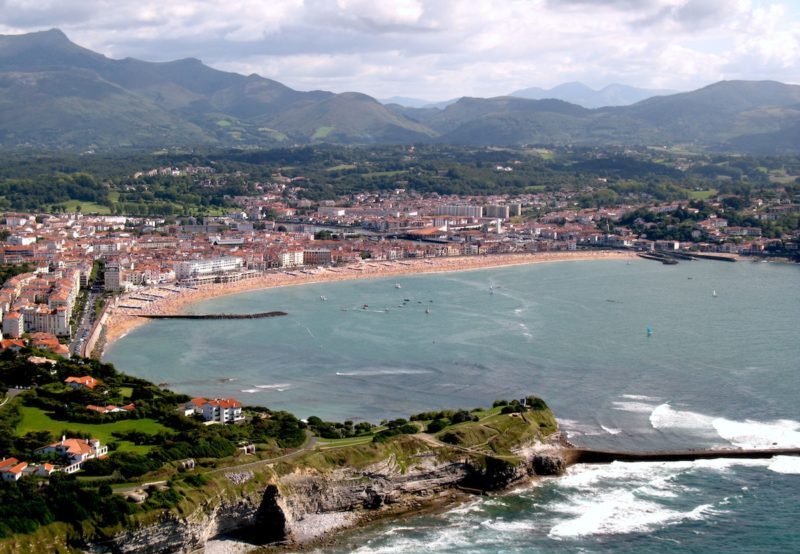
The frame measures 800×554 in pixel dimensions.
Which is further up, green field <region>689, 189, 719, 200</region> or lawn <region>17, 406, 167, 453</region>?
green field <region>689, 189, 719, 200</region>

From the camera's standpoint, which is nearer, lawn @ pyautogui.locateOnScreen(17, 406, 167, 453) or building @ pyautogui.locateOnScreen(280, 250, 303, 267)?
lawn @ pyautogui.locateOnScreen(17, 406, 167, 453)

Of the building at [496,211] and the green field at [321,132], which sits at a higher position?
the green field at [321,132]

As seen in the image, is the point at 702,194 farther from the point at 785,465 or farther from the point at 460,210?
the point at 785,465

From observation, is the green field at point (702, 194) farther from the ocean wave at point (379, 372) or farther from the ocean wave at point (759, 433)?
the ocean wave at point (759, 433)

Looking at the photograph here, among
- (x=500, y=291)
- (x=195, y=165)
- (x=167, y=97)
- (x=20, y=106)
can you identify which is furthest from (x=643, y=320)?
(x=167, y=97)

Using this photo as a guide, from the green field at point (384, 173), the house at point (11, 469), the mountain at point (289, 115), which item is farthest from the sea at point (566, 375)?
the mountain at point (289, 115)

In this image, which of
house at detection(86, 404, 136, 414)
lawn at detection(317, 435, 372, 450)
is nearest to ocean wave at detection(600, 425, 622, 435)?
lawn at detection(317, 435, 372, 450)

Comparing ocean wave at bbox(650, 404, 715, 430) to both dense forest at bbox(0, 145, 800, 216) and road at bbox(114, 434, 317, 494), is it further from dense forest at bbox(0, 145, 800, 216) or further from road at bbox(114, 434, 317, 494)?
dense forest at bbox(0, 145, 800, 216)
